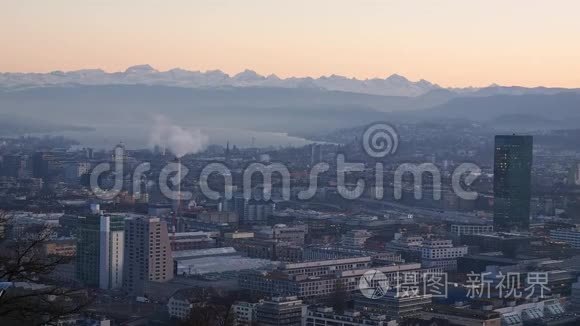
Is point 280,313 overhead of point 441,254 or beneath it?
overhead

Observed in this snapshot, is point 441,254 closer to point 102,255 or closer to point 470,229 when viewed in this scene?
point 470,229

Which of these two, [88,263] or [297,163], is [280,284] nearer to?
[88,263]

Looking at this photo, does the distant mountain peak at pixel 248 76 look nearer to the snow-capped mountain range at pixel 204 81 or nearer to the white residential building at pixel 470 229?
the snow-capped mountain range at pixel 204 81

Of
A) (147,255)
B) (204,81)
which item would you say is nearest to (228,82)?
(204,81)

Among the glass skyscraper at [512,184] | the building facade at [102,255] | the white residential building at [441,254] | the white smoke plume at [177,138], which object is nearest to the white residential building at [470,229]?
the glass skyscraper at [512,184]

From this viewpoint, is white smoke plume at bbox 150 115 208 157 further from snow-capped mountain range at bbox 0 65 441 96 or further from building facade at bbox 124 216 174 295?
building facade at bbox 124 216 174 295

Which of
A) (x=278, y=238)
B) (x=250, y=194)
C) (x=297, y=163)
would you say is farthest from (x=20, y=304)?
(x=297, y=163)
